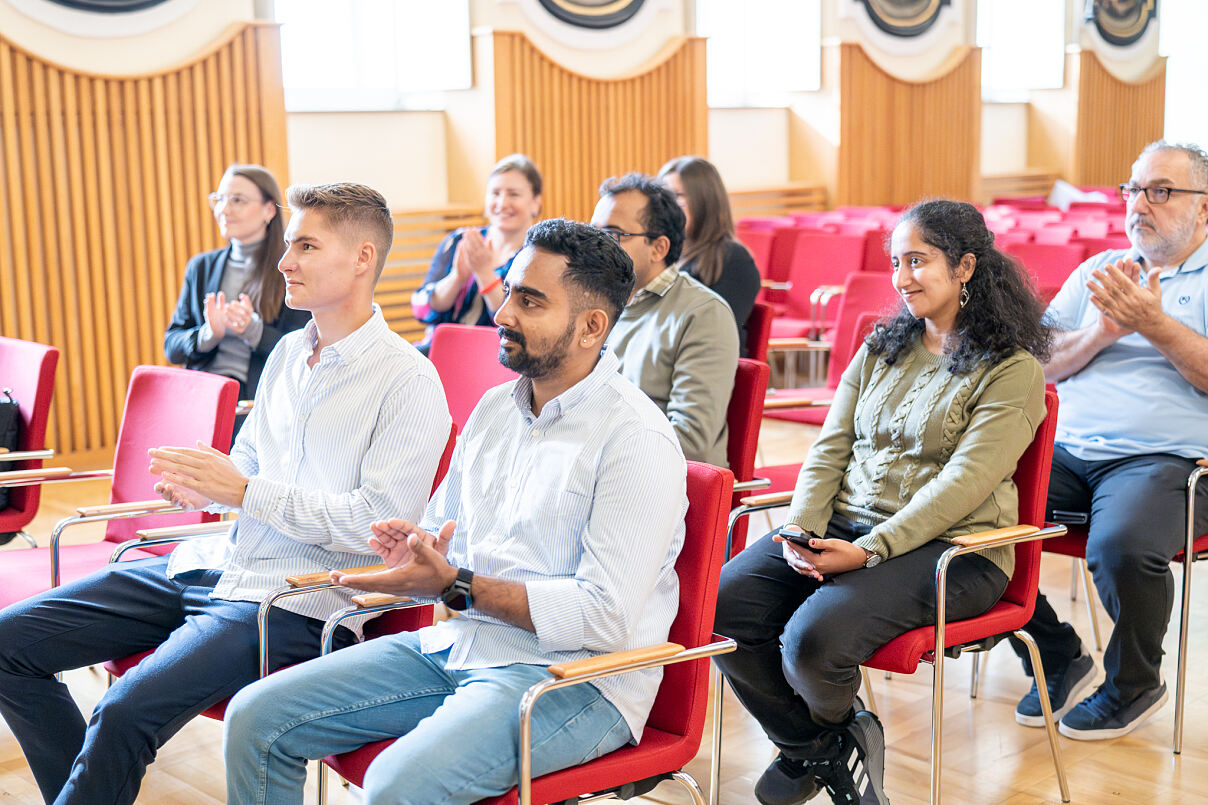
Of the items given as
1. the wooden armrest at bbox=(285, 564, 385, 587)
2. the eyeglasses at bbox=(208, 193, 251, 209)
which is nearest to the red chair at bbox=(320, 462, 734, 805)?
the wooden armrest at bbox=(285, 564, 385, 587)

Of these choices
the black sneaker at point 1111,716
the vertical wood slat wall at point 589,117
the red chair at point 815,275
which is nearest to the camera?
the black sneaker at point 1111,716

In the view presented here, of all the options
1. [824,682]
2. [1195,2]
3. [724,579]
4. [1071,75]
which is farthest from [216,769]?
[1071,75]

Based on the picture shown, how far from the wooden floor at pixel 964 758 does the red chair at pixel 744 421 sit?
23.9 inches

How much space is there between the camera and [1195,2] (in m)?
7.49

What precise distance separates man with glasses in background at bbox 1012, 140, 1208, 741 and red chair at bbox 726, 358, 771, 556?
74cm

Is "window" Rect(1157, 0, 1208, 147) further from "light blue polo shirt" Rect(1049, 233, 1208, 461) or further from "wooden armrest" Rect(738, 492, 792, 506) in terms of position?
"wooden armrest" Rect(738, 492, 792, 506)

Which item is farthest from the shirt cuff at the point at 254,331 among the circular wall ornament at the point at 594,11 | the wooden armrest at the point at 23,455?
the circular wall ornament at the point at 594,11

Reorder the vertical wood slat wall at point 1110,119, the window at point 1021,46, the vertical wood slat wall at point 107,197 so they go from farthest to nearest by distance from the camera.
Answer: the vertical wood slat wall at point 1110,119
the window at point 1021,46
the vertical wood slat wall at point 107,197

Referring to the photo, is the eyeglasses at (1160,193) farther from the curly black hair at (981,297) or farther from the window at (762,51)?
the window at (762,51)

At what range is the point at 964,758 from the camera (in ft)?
9.83

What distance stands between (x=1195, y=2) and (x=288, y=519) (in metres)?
7.09

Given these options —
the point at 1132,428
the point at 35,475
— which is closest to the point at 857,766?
the point at 1132,428

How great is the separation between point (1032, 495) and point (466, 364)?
153 cm

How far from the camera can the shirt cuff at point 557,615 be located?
194 cm
